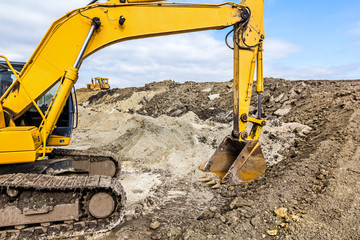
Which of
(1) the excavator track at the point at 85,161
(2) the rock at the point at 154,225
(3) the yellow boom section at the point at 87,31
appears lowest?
(2) the rock at the point at 154,225

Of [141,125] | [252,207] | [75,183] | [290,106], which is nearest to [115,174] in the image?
[75,183]

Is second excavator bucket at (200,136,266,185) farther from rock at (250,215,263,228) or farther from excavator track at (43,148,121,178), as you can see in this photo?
excavator track at (43,148,121,178)

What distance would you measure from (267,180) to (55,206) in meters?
3.38

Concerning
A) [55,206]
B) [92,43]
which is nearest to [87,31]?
[92,43]

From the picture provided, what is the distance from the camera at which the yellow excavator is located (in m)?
3.22

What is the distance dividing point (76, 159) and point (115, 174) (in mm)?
824

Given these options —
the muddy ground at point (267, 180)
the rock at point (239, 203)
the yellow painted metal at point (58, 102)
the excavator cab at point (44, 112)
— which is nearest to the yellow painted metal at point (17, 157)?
the yellow painted metal at point (58, 102)

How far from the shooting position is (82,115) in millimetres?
15594

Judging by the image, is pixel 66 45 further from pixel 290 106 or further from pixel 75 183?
pixel 290 106

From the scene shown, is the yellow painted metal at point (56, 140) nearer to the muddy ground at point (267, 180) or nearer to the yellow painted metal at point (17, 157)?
the yellow painted metal at point (17, 157)

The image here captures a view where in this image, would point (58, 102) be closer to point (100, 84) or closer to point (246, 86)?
point (246, 86)

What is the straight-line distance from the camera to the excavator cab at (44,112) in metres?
4.17

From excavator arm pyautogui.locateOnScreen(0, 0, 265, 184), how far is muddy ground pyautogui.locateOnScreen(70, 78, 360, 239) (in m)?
0.90

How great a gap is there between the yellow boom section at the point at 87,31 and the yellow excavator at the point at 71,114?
0.04 feet
